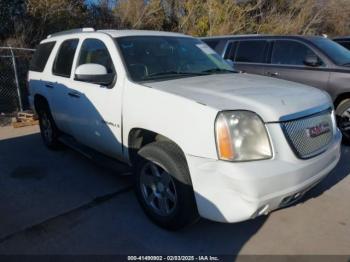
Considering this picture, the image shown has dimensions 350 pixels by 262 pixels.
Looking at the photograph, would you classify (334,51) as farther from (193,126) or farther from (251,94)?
(193,126)

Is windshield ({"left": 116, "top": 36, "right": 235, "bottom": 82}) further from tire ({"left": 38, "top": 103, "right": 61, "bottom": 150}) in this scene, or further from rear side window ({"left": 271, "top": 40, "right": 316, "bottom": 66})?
rear side window ({"left": 271, "top": 40, "right": 316, "bottom": 66})

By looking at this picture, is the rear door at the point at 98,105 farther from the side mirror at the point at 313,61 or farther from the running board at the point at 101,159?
the side mirror at the point at 313,61

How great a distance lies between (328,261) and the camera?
301cm

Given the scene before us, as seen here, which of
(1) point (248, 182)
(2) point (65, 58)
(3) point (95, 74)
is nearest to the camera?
(1) point (248, 182)

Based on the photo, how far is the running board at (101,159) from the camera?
395 cm

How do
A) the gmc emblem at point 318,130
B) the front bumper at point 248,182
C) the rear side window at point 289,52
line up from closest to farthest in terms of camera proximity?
the front bumper at point 248,182
the gmc emblem at point 318,130
the rear side window at point 289,52

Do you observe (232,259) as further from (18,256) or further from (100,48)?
(100,48)

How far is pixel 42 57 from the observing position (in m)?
5.83

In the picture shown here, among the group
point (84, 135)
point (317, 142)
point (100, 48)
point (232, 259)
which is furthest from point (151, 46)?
point (232, 259)

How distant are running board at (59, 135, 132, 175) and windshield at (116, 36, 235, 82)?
100 cm

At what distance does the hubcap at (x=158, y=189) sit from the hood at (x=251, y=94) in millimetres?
781

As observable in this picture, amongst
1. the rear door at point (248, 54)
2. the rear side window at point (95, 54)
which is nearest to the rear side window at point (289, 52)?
the rear door at point (248, 54)

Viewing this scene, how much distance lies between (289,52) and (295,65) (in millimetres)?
318

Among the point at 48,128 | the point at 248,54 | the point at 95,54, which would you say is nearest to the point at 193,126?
the point at 95,54
